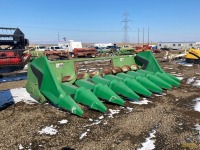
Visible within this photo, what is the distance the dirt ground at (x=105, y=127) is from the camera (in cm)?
456

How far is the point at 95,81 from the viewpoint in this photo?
792cm

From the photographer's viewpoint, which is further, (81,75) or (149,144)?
(81,75)

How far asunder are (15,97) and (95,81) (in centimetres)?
276

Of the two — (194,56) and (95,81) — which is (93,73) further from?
(194,56)

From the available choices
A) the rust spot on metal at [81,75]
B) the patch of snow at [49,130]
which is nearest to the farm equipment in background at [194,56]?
the rust spot on metal at [81,75]

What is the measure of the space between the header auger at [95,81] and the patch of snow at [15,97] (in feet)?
0.85

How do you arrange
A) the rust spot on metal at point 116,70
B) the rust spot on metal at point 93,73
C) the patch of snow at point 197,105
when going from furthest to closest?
the rust spot on metal at point 116,70
the rust spot on metal at point 93,73
the patch of snow at point 197,105

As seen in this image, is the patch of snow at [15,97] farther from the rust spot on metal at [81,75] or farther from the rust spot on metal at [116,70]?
the rust spot on metal at [116,70]

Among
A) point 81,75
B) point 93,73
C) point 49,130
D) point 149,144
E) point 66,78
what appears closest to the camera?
point 149,144

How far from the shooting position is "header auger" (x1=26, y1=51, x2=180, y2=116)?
21.4ft

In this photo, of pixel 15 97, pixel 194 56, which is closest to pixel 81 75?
pixel 15 97

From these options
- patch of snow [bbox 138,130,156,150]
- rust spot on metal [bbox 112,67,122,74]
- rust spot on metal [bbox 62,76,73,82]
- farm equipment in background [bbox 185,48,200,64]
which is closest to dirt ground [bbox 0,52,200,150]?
patch of snow [bbox 138,130,156,150]

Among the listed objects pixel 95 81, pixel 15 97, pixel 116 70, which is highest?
pixel 116 70

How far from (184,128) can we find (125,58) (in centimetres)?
484
